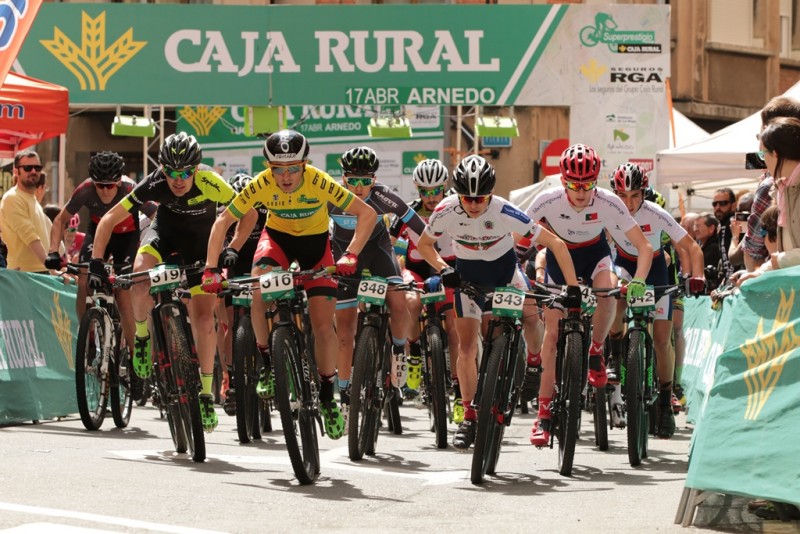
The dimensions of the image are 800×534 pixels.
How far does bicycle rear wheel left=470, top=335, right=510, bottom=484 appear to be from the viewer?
9664 millimetres

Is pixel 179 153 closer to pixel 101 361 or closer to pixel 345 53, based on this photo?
pixel 101 361

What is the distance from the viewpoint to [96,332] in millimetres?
12398

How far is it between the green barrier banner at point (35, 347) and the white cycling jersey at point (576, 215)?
14.5 ft

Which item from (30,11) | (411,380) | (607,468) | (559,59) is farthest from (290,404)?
(559,59)

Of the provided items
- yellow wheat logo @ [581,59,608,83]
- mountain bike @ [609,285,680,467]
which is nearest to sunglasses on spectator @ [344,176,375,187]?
mountain bike @ [609,285,680,467]

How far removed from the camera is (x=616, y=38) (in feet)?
84.7

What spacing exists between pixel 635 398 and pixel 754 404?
3.16 metres

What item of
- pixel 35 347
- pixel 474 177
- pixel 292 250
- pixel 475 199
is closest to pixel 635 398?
pixel 475 199

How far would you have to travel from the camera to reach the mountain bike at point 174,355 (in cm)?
1038

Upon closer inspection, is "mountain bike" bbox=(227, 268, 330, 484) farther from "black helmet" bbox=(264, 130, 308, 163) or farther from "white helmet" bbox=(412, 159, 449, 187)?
"white helmet" bbox=(412, 159, 449, 187)

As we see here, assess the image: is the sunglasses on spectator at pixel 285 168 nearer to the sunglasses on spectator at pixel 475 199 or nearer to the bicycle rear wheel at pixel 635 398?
the sunglasses on spectator at pixel 475 199

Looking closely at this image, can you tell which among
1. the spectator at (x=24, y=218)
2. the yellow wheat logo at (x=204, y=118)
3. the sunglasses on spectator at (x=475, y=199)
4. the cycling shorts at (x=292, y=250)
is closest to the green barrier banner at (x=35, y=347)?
the spectator at (x=24, y=218)

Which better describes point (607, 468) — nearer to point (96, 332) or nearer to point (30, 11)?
point (96, 332)

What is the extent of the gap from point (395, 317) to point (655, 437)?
2311 mm
